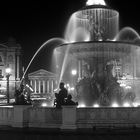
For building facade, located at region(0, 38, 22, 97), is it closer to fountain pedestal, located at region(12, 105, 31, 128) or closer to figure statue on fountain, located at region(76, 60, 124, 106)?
figure statue on fountain, located at region(76, 60, 124, 106)

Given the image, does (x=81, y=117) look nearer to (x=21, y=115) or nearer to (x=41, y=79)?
(x=21, y=115)

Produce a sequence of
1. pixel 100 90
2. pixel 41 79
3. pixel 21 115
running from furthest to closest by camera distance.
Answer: pixel 41 79
pixel 100 90
pixel 21 115

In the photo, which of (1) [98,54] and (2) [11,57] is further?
(2) [11,57]

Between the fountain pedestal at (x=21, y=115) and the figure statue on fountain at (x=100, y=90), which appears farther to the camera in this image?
the figure statue on fountain at (x=100, y=90)

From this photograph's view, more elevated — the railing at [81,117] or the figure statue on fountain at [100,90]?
the figure statue on fountain at [100,90]

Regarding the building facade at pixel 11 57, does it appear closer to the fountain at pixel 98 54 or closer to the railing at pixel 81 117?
the fountain at pixel 98 54

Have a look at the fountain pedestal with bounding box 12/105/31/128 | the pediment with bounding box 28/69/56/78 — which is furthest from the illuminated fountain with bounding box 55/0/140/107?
the pediment with bounding box 28/69/56/78

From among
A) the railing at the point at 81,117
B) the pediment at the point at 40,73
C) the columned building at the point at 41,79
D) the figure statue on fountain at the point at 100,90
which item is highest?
the pediment at the point at 40,73

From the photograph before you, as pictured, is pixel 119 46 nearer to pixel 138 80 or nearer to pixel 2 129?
pixel 2 129

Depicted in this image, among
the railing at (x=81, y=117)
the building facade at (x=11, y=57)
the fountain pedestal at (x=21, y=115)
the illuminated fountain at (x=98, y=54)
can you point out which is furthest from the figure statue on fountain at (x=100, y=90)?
the building facade at (x=11, y=57)

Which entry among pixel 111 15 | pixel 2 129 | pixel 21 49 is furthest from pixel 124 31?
pixel 21 49

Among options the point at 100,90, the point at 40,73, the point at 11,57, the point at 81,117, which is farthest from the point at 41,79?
the point at 81,117

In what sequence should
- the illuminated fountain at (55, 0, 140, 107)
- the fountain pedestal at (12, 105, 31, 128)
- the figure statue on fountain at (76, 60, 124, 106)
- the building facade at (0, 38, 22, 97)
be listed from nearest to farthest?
1. the fountain pedestal at (12, 105, 31, 128)
2. the illuminated fountain at (55, 0, 140, 107)
3. the figure statue on fountain at (76, 60, 124, 106)
4. the building facade at (0, 38, 22, 97)

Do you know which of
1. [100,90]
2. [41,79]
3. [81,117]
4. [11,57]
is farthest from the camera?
[41,79]
